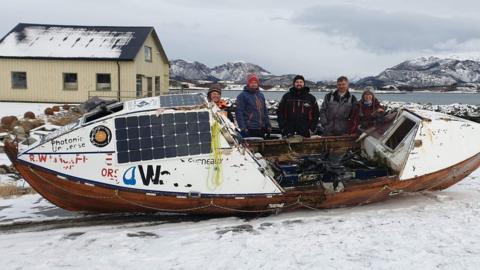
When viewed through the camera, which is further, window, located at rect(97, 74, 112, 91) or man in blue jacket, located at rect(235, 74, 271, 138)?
window, located at rect(97, 74, 112, 91)

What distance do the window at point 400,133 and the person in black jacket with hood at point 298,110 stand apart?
140cm

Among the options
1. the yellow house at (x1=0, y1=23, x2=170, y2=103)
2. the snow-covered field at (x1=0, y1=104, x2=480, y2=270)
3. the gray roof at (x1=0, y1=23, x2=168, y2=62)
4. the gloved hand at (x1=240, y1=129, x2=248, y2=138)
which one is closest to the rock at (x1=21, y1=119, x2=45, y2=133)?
the yellow house at (x1=0, y1=23, x2=170, y2=103)

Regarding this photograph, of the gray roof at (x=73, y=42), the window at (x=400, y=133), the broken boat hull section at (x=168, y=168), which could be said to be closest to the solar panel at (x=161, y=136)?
the broken boat hull section at (x=168, y=168)

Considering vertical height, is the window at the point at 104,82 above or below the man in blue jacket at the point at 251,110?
Answer: above

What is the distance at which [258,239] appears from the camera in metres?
5.82

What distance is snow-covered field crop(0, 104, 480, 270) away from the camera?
200 inches

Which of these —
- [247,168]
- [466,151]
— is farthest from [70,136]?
[466,151]

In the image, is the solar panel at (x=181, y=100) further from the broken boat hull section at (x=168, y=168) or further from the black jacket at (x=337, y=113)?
the black jacket at (x=337, y=113)

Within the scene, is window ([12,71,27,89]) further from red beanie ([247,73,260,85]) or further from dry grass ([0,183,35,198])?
red beanie ([247,73,260,85])

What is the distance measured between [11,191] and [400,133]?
7022 mm

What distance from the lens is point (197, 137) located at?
22.5 ft

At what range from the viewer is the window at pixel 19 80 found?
88.5ft

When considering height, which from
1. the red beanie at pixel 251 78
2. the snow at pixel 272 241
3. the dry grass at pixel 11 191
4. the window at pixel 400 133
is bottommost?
the snow at pixel 272 241

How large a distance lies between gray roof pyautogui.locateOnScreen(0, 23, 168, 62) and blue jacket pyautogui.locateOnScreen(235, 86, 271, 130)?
18.8 meters
